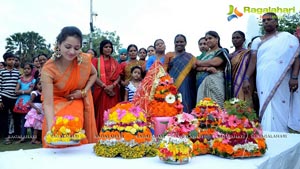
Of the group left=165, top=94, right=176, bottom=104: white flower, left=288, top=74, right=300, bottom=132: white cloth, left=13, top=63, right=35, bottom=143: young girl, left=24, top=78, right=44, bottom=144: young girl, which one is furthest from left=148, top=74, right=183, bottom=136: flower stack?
left=13, top=63, right=35, bottom=143: young girl

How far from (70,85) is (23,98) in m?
4.38

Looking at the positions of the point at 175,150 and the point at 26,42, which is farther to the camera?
the point at 26,42

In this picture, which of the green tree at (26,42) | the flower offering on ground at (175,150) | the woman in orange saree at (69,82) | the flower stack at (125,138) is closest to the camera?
the flower offering on ground at (175,150)

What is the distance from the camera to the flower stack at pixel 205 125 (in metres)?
2.61

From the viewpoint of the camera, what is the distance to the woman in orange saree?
2.94 meters

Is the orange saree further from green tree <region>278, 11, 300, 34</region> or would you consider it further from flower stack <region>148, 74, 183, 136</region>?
green tree <region>278, 11, 300, 34</region>

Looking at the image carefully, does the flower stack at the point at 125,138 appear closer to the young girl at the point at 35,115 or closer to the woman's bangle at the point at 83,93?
the woman's bangle at the point at 83,93

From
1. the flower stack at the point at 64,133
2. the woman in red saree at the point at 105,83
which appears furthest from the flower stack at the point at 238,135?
the woman in red saree at the point at 105,83

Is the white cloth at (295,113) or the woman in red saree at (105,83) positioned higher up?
Result: the woman in red saree at (105,83)

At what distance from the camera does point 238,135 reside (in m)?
2.55

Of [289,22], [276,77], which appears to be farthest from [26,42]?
[276,77]

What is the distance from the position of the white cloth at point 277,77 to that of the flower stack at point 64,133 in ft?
10.3

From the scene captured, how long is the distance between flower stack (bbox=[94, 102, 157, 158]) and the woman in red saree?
3.47 meters

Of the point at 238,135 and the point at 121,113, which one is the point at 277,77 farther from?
the point at 121,113
